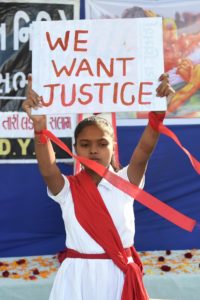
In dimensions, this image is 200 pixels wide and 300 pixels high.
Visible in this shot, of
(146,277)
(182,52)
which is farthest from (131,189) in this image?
(182,52)

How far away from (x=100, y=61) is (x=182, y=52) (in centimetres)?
171

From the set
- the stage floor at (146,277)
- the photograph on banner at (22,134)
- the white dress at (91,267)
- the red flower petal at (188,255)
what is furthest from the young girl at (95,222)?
the red flower petal at (188,255)

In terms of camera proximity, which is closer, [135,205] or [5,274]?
[5,274]

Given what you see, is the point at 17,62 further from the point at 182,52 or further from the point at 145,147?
the point at 145,147

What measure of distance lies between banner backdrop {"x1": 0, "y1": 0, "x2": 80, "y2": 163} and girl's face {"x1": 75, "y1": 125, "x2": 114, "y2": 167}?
1.52m

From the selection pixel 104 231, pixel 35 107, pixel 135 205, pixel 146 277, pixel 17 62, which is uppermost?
pixel 17 62

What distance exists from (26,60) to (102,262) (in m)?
1.97

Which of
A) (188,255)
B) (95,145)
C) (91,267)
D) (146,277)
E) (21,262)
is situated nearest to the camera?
(91,267)

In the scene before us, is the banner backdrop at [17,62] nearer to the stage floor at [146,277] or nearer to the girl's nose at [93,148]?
the stage floor at [146,277]

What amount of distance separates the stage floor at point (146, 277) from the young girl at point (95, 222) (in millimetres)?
1284

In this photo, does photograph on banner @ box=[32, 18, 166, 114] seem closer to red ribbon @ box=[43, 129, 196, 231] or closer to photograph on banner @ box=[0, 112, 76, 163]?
red ribbon @ box=[43, 129, 196, 231]

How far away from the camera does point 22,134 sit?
12.7 ft

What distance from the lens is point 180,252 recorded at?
4016mm

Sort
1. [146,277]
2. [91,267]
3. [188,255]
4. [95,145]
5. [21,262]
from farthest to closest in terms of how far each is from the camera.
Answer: [188,255] → [21,262] → [146,277] → [95,145] → [91,267]
